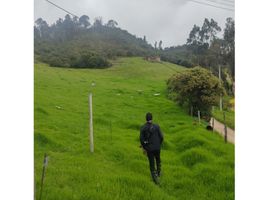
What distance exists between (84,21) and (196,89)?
169 inches

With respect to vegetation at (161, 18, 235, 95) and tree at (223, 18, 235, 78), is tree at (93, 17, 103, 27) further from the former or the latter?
tree at (223, 18, 235, 78)

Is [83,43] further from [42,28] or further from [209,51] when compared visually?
[209,51]

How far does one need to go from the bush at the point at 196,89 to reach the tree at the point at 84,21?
236 centimetres

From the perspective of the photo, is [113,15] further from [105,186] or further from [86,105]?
[105,186]

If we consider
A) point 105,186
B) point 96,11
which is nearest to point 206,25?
point 96,11

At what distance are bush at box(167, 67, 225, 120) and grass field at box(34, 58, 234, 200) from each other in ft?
2.87

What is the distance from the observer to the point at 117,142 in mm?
6133

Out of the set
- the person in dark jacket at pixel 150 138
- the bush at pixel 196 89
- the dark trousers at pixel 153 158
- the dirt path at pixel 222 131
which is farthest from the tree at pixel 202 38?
the dark trousers at pixel 153 158

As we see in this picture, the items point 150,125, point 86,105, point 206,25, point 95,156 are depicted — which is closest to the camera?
point 150,125

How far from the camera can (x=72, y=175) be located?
5090mm

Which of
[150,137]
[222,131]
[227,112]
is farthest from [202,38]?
[150,137]

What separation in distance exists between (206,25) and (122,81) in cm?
196

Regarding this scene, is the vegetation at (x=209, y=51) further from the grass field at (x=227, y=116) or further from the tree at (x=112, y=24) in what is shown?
the tree at (x=112, y=24)

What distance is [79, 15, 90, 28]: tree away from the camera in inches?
235
